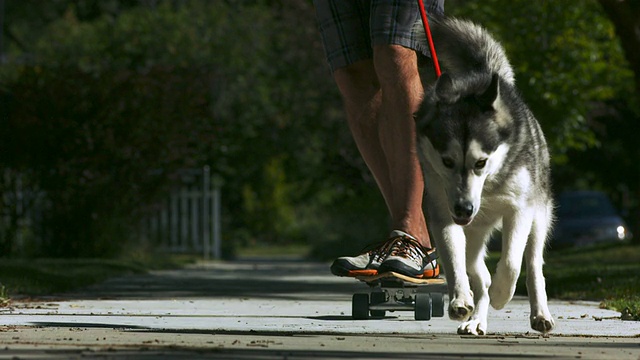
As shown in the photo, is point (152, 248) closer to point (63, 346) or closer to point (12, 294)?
point (12, 294)

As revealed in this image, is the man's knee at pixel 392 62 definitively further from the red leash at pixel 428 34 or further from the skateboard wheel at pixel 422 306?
the skateboard wheel at pixel 422 306

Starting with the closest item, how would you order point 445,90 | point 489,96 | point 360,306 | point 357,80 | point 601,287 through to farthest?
1. point 489,96
2. point 445,90
3. point 360,306
4. point 357,80
5. point 601,287

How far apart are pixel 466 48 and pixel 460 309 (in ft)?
4.15

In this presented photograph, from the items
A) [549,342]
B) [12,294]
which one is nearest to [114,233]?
[12,294]

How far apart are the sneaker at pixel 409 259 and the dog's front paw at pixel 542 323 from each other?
0.63m

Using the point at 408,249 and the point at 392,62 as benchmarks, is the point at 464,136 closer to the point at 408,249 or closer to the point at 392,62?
the point at 408,249

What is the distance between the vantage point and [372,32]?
5.75 m

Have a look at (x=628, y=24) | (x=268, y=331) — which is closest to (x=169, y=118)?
(x=628, y=24)

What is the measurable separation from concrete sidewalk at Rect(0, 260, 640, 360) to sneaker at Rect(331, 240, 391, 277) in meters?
0.23

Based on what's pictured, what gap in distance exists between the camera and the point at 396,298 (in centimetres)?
554

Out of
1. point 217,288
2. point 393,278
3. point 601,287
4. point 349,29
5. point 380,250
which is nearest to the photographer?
point 393,278

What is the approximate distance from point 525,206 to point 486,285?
467 mm

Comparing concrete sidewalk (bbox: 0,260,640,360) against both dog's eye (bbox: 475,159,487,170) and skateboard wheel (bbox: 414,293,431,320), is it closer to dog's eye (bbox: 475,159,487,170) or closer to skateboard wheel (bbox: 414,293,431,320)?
skateboard wheel (bbox: 414,293,431,320)

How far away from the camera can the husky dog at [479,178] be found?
4766 millimetres
